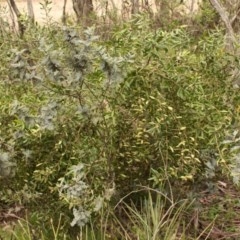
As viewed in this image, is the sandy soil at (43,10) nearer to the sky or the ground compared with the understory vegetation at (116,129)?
nearer to the sky

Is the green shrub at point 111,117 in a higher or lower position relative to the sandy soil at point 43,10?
lower

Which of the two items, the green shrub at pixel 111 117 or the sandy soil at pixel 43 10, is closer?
the green shrub at pixel 111 117

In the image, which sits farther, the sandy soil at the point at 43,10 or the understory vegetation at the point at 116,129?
the sandy soil at the point at 43,10

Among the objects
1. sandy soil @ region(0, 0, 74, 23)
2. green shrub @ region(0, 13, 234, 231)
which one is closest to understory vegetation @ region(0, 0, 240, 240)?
green shrub @ region(0, 13, 234, 231)

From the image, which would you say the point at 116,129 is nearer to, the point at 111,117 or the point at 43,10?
the point at 111,117

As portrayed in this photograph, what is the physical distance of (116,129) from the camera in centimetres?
369

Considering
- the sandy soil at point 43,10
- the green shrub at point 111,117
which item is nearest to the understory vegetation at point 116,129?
the green shrub at point 111,117

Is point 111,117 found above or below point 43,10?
below

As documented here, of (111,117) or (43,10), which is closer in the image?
(111,117)

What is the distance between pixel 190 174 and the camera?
3721 millimetres

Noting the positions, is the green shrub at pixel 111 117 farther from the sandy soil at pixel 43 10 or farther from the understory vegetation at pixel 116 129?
the sandy soil at pixel 43 10

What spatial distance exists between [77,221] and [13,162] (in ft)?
1.69

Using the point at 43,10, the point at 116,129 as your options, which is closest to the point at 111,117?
the point at 116,129

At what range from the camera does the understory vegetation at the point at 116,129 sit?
3.49 m
